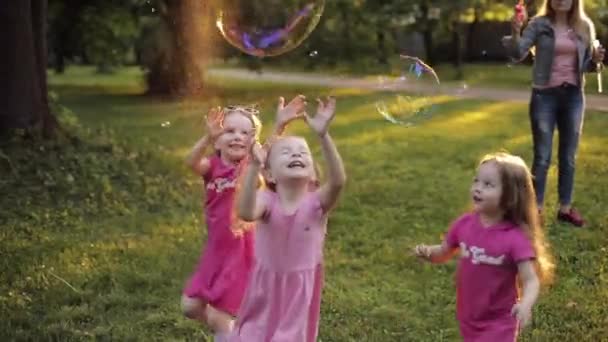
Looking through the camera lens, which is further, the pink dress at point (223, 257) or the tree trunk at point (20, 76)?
the tree trunk at point (20, 76)

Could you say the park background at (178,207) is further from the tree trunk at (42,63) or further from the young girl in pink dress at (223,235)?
the young girl in pink dress at (223,235)

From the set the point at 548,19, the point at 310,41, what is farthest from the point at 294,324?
the point at 310,41

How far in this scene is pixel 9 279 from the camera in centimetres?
659

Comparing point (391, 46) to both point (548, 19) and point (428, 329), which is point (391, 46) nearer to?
point (548, 19)

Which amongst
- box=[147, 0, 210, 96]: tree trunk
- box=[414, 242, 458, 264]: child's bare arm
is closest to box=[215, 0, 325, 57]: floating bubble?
box=[414, 242, 458, 264]: child's bare arm

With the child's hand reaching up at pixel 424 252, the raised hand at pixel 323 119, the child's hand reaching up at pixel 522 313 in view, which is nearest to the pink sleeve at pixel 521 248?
the child's hand reaching up at pixel 522 313

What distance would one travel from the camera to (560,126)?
7824 millimetres

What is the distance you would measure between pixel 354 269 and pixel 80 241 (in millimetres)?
2306

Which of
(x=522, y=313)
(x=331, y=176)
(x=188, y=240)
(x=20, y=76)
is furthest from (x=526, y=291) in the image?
(x=20, y=76)

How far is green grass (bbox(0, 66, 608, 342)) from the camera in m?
5.71

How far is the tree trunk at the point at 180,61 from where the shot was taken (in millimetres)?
22281

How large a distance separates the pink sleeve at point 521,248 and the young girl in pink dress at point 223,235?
4.76 ft

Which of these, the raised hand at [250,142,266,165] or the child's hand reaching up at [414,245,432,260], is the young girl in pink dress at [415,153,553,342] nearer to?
the child's hand reaching up at [414,245,432,260]

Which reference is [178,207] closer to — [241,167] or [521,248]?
[241,167]
